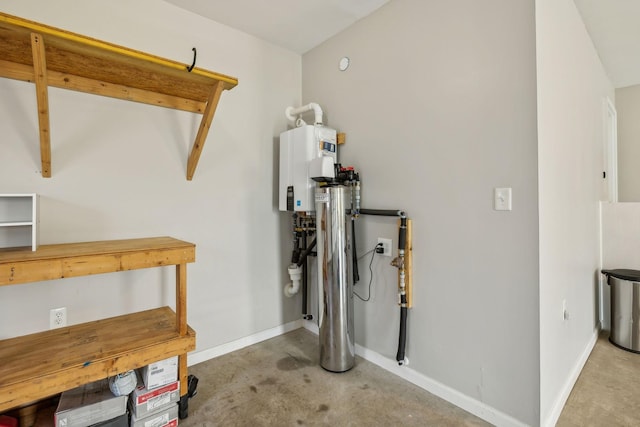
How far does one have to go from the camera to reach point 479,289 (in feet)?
5.53

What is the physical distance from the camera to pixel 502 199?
1.58 meters

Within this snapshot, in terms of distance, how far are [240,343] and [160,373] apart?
A: 37.7 inches

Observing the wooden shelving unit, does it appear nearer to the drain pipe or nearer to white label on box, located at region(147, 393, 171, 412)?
white label on box, located at region(147, 393, 171, 412)

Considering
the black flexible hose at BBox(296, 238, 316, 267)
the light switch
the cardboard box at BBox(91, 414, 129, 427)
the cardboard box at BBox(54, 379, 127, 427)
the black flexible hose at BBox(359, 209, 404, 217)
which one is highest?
the light switch

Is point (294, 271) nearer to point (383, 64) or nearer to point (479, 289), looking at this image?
point (479, 289)

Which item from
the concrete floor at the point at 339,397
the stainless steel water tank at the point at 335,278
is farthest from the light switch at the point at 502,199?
the concrete floor at the point at 339,397

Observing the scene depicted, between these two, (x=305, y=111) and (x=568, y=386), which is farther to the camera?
(x=305, y=111)

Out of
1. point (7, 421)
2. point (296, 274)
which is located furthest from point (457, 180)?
point (7, 421)

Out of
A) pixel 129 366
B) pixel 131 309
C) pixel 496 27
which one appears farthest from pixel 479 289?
pixel 131 309

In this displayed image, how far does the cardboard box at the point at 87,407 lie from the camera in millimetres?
1351

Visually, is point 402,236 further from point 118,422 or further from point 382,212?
point 118,422

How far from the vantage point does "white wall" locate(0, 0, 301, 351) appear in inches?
65.4

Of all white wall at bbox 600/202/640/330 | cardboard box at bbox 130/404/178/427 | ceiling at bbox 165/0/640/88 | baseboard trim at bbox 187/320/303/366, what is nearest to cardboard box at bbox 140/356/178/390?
cardboard box at bbox 130/404/178/427

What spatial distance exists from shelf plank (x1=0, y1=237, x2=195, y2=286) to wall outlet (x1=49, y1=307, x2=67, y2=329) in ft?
1.29
